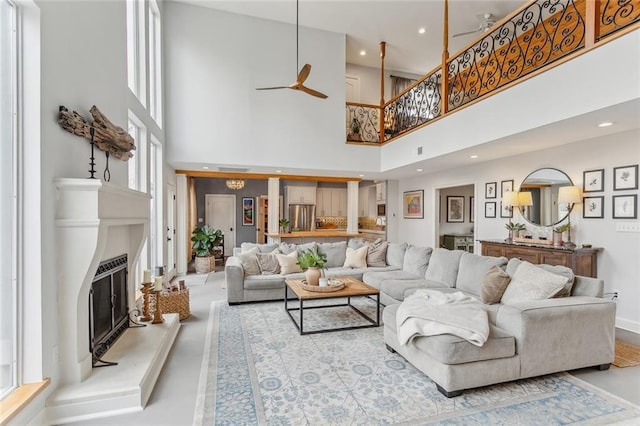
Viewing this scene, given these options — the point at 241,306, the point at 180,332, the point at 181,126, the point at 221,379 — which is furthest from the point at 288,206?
the point at 221,379

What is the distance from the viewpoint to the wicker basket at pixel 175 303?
3.87 m

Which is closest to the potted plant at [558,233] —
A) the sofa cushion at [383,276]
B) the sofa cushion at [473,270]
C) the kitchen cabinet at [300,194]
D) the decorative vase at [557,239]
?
the decorative vase at [557,239]

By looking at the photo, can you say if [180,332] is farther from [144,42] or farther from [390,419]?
[144,42]

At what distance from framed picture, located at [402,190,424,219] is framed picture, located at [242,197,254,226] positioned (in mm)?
5015

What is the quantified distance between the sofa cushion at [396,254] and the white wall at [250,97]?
2197 millimetres

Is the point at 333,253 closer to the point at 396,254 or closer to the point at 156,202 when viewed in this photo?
the point at 396,254

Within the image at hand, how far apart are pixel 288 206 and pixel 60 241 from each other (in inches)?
305

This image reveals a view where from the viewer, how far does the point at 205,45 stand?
20.0 feet

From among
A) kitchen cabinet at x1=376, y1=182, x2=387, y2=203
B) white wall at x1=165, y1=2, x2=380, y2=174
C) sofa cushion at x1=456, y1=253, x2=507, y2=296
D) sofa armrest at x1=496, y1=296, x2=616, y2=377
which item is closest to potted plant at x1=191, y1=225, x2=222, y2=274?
white wall at x1=165, y1=2, x2=380, y2=174

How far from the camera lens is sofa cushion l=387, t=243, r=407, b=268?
5.36 meters

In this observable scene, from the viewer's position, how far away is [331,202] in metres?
10.4

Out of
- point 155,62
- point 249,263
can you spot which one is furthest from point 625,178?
point 155,62

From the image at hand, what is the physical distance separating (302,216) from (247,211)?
1.98 m

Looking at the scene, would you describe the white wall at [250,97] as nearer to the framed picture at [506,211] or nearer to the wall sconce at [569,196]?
the framed picture at [506,211]
